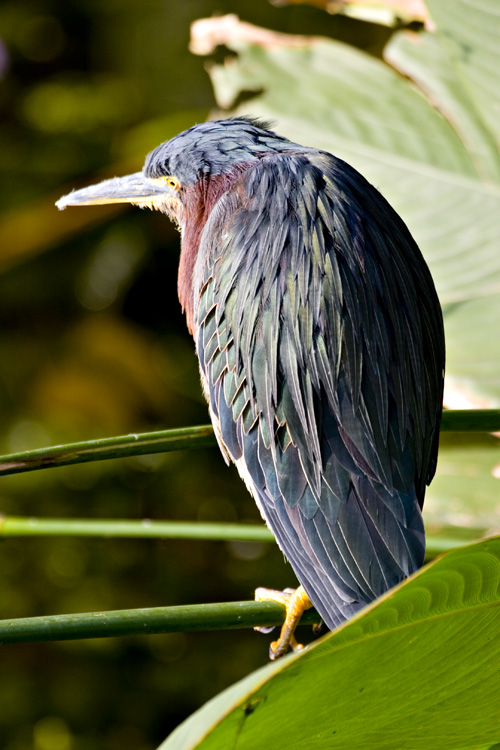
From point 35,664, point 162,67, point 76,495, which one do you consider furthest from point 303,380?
point 162,67

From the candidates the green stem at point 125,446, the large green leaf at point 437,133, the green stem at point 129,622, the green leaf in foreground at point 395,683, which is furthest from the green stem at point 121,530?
the large green leaf at point 437,133

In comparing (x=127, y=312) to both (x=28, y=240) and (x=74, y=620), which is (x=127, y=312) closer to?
(x=28, y=240)

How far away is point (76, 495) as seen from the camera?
2.62 m

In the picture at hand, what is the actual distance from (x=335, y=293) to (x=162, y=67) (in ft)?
7.54

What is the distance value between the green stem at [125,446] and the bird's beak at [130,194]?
617mm

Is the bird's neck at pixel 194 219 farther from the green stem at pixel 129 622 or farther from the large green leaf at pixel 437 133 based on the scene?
the green stem at pixel 129 622

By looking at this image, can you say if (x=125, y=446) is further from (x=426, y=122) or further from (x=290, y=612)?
(x=426, y=122)

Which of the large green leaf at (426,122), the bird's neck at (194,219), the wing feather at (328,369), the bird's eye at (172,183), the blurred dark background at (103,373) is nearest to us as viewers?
the wing feather at (328,369)

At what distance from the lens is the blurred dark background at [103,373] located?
8.46 feet

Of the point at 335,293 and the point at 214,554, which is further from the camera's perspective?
the point at 214,554

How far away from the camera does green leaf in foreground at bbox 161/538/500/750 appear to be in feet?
1.99

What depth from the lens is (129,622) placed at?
0.73 metres

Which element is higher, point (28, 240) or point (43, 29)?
point (43, 29)

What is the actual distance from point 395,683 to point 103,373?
7.22 ft
